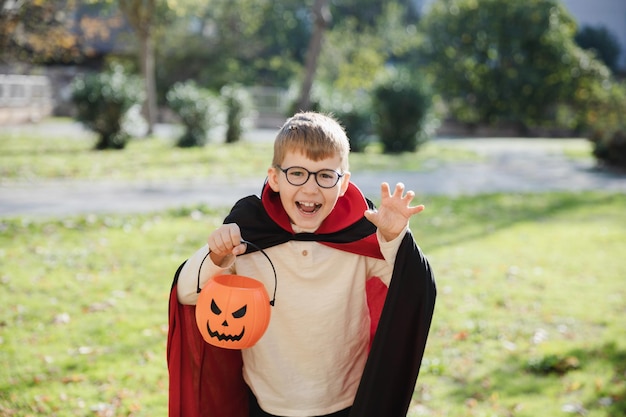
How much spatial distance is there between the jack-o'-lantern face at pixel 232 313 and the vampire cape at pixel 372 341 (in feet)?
0.61

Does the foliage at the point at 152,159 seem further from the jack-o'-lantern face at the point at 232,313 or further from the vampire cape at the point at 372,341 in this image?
the jack-o'-lantern face at the point at 232,313

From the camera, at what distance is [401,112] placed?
69.4 feet

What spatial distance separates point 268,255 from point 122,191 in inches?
399

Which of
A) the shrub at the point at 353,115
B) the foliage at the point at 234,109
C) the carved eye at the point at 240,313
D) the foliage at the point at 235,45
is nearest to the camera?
the carved eye at the point at 240,313

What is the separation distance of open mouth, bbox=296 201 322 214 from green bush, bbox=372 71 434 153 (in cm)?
1872

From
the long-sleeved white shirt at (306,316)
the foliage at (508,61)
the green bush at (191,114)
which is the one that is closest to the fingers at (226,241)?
the long-sleeved white shirt at (306,316)

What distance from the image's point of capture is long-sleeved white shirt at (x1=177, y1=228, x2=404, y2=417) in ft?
8.41

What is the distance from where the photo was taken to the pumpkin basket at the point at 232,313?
2.40 m

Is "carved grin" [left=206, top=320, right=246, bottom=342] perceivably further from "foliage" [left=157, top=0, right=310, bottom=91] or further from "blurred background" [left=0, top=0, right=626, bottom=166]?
"foliage" [left=157, top=0, right=310, bottom=91]

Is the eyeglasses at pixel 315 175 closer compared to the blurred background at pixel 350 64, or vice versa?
the eyeglasses at pixel 315 175

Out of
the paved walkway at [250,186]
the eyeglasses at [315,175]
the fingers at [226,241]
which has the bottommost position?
the paved walkway at [250,186]

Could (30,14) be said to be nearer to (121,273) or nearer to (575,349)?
(121,273)

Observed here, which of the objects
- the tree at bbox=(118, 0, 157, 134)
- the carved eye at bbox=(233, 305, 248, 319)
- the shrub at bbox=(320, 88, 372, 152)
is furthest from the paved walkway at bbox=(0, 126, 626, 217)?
the tree at bbox=(118, 0, 157, 134)

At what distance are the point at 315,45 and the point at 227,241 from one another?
1798cm
